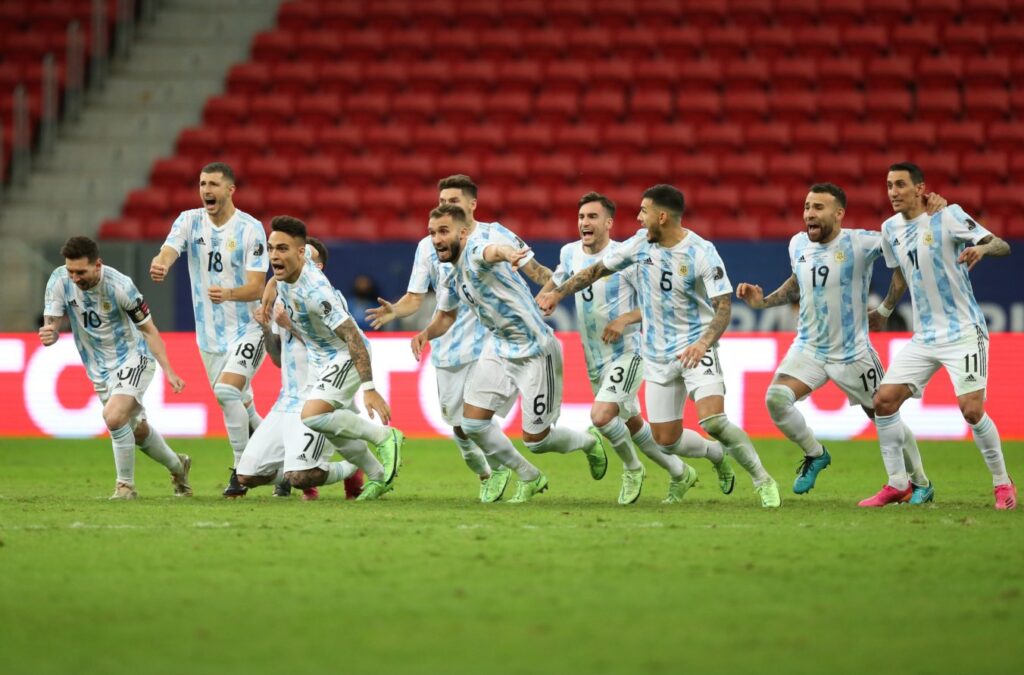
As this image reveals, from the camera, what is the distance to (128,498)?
33.8 ft

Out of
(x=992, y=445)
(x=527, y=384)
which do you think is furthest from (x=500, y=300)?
(x=992, y=445)

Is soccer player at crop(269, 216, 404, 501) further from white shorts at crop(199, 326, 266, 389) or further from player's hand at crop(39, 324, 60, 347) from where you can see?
player's hand at crop(39, 324, 60, 347)

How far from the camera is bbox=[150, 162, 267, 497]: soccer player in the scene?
1102cm

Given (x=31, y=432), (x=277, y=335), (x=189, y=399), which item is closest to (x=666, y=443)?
(x=277, y=335)

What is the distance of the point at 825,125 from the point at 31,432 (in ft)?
39.3

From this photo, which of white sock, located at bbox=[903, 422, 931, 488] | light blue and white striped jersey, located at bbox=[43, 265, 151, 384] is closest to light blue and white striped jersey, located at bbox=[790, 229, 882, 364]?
white sock, located at bbox=[903, 422, 931, 488]

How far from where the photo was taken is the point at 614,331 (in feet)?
33.3

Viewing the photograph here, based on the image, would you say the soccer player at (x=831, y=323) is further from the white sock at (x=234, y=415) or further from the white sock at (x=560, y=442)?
the white sock at (x=234, y=415)

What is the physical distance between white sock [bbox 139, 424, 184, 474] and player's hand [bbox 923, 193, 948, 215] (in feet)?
17.9

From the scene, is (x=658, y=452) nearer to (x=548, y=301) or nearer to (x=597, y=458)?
(x=597, y=458)

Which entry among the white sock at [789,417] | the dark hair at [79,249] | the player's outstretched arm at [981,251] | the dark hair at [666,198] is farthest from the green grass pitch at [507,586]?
the dark hair at [666,198]

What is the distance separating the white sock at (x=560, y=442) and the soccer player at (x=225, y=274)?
2300 mm

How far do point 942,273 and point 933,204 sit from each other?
450 millimetres

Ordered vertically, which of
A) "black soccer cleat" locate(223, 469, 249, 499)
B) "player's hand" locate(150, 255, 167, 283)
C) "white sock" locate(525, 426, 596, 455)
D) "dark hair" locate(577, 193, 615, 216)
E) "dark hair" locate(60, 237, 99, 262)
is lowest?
"black soccer cleat" locate(223, 469, 249, 499)
